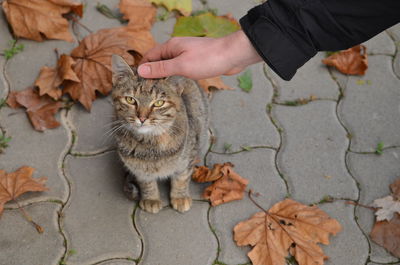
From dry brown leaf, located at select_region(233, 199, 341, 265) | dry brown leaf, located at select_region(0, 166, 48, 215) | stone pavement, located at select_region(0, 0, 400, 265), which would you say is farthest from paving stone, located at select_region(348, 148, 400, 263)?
dry brown leaf, located at select_region(0, 166, 48, 215)

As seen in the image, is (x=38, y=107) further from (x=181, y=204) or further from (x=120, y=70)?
(x=181, y=204)

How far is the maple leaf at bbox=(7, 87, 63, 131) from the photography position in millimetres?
3186

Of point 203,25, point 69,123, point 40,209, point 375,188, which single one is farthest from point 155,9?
point 375,188

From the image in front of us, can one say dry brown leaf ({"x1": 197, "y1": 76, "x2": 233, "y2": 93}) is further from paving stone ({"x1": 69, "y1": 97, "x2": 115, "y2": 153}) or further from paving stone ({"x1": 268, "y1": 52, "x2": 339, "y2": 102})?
paving stone ({"x1": 69, "y1": 97, "x2": 115, "y2": 153})

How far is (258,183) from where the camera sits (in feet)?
10.1

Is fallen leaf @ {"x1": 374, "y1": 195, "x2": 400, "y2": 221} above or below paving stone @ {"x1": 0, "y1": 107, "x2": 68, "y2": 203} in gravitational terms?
above

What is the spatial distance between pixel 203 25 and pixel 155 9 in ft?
1.59

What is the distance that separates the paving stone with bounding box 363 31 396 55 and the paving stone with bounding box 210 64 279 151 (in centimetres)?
102

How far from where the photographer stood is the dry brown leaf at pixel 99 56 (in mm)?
3227

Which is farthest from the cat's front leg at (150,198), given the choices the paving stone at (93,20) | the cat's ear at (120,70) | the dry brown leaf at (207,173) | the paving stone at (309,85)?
the paving stone at (93,20)

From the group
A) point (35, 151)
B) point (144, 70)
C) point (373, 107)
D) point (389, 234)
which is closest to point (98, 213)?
point (35, 151)

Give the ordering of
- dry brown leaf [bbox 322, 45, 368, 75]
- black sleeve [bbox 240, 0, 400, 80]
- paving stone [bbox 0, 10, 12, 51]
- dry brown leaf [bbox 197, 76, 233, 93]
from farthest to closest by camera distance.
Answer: dry brown leaf [bbox 322, 45, 368, 75], paving stone [bbox 0, 10, 12, 51], dry brown leaf [bbox 197, 76, 233, 93], black sleeve [bbox 240, 0, 400, 80]

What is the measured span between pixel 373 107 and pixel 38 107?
8.12 ft

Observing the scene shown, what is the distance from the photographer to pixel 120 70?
245 centimetres
